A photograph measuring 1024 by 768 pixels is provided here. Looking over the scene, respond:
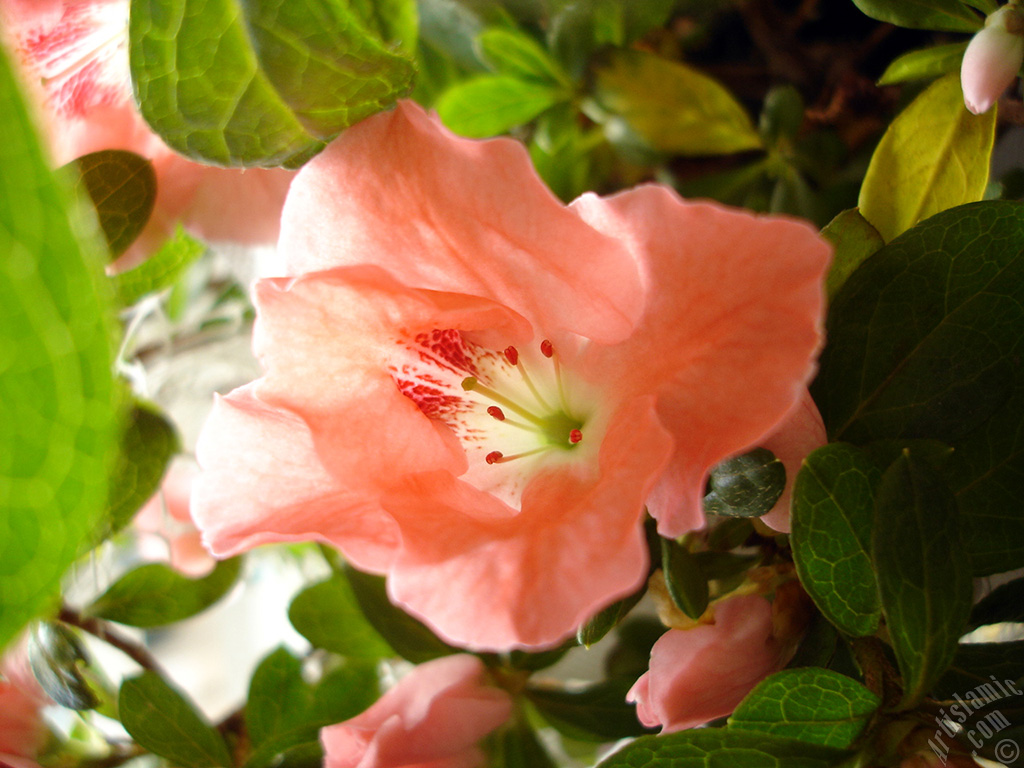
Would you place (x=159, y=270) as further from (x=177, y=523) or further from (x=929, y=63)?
(x=929, y=63)

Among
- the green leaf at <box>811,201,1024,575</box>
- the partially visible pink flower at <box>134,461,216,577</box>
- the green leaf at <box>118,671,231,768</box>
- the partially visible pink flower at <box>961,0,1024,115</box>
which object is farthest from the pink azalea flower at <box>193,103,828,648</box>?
the partially visible pink flower at <box>134,461,216,577</box>

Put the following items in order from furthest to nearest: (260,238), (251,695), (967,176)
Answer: (251,695)
(260,238)
(967,176)

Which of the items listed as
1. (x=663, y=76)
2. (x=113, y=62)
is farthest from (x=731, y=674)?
(x=113, y=62)

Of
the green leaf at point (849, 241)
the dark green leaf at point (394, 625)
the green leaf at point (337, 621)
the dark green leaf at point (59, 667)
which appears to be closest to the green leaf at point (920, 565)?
the green leaf at point (849, 241)

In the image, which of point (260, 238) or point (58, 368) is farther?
point (260, 238)

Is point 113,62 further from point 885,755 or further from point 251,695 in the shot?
point 885,755

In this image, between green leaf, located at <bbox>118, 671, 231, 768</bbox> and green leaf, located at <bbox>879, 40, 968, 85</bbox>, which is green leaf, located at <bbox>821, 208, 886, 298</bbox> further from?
green leaf, located at <bbox>118, 671, 231, 768</bbox>
